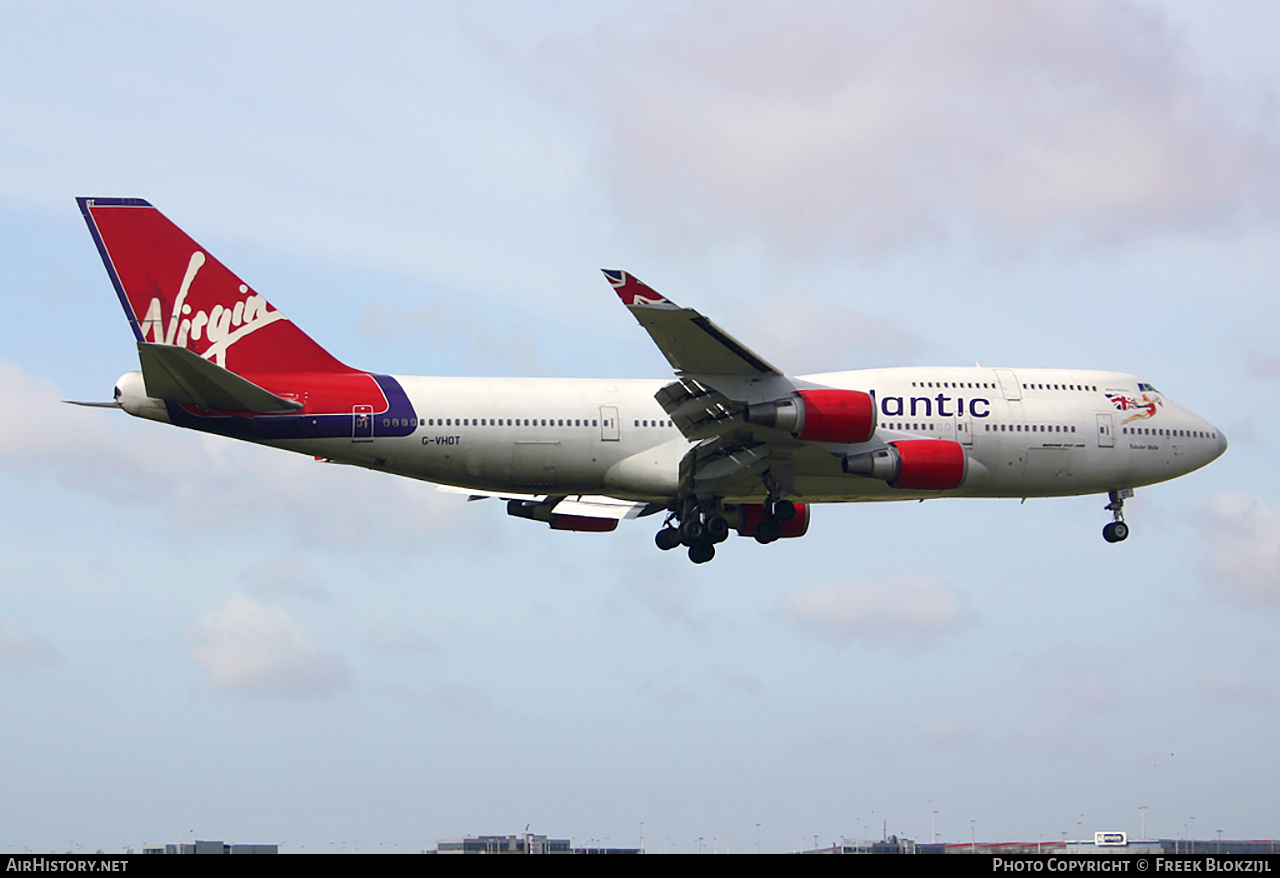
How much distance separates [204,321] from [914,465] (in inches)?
797

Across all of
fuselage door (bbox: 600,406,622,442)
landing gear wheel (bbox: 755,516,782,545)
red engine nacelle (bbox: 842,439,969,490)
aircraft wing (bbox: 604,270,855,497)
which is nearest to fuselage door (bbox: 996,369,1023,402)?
red engine nacelle (bbox: 842,439,969,490)

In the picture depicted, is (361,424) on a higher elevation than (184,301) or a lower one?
lower

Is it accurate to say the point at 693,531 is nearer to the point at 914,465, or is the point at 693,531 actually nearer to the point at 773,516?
the point at 773,516

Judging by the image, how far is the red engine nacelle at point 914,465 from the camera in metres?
42.0

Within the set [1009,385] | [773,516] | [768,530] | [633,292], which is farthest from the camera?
[1009,385]

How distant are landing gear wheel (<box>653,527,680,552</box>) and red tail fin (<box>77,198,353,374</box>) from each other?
10.9 m

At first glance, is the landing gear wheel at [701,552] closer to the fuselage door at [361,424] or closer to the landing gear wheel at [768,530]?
the landing gear wheel at [768,530]

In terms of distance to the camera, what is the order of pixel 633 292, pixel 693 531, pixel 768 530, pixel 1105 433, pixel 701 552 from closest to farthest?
pixel 633 292 → pixel 768 530 → pixel 693 531 → pixel 701 552 → pixel 1105 433

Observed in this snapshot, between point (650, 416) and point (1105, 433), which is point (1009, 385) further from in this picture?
point (650, 416)

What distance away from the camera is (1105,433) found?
151ft

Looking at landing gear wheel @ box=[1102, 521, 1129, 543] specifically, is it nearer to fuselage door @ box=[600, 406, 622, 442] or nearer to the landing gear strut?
the landing gear strut

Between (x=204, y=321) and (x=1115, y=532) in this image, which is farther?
(x=1115, y=532)

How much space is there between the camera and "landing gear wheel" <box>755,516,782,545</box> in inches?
1728

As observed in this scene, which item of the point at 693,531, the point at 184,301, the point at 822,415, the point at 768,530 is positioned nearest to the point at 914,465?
the point at 822,415
